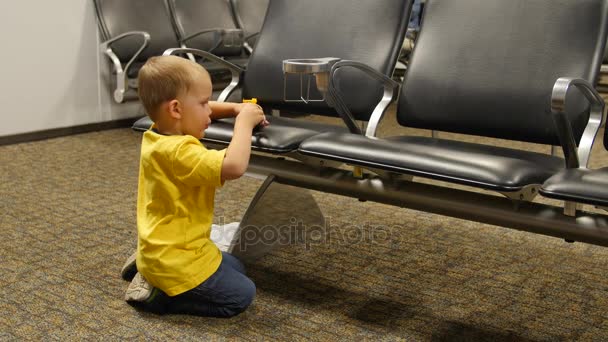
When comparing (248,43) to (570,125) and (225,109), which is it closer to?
(225,109)

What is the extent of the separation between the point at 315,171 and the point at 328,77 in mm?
250

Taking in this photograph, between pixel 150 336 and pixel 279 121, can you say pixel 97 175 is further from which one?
pixel 150 336

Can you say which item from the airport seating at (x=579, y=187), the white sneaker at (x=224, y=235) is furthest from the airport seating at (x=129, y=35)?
the airport seating at (x=579, y=187)

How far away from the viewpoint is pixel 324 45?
2340 mm

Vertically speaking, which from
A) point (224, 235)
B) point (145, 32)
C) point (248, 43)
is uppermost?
point (145, 32)

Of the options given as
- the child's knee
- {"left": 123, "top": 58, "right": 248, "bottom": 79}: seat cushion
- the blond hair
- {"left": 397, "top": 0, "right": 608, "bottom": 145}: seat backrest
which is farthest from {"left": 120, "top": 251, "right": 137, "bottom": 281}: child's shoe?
{"left": 123, "top": 58, "right": 248, "bottom": 79}: seat cushion

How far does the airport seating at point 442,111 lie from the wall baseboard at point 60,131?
193 cm

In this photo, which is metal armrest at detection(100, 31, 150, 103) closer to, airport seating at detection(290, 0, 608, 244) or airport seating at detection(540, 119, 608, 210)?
airport seating at detection(290, 0, 608, 244)

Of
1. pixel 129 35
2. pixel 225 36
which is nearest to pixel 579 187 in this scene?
pixel 225 36

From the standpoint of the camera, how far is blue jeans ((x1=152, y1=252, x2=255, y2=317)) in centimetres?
174

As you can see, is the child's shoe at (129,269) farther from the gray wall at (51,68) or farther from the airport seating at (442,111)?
the gray wall at (51,68)

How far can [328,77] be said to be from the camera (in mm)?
1907

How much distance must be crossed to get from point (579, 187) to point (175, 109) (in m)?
0.88

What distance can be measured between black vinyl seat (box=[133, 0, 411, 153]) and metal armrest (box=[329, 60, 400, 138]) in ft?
0.20
